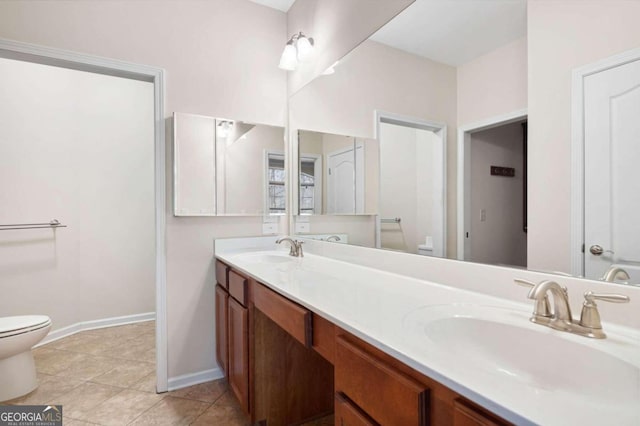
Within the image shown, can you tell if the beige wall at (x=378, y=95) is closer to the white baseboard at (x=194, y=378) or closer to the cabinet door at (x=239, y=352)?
the cabinet door at (x=239, y=352)

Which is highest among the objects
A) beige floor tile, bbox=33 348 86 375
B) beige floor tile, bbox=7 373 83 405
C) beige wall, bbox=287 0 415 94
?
beige wall, bbox=287 0 415 94

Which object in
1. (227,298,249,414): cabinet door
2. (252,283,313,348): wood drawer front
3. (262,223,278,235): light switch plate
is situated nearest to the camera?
(252,283,313,348): wood drawer front

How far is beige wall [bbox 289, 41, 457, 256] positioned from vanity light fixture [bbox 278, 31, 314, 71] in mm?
201

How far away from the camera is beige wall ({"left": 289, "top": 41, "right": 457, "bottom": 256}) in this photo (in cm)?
124

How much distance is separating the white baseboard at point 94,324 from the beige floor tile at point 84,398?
1.07m

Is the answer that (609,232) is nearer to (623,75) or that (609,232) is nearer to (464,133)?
(623,75)

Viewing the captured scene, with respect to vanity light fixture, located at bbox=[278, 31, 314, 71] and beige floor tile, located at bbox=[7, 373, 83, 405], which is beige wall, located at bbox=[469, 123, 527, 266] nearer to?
vanity light fixture, located at bbox=[278, 31, 314, 71]

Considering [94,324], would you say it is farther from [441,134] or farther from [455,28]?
[455,28]

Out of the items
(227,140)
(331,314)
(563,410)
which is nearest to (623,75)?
(563,410)

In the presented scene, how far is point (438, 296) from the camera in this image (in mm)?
1132

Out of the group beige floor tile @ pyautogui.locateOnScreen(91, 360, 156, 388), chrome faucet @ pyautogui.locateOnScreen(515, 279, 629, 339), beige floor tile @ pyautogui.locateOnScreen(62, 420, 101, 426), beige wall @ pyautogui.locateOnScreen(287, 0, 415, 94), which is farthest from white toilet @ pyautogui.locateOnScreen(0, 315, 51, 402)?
chrome faucet @ pyautogui.locateOnScreen(515, 279, 629, 339)

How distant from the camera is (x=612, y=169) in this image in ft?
2.59

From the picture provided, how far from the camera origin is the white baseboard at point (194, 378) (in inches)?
81.7

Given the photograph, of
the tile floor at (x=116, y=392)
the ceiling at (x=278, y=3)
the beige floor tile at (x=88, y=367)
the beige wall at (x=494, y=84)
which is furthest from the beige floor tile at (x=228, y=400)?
the ceiling at (x=278, y=3)
